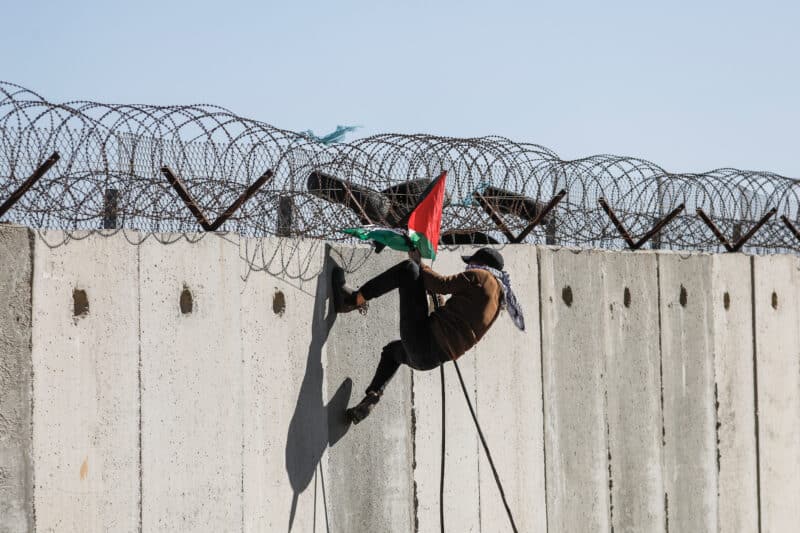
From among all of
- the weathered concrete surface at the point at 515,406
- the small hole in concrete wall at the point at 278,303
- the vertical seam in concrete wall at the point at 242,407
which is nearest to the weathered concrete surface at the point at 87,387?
the vertical seam in concrete wall at the point at 242,407

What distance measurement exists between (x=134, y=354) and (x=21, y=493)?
3.36 feet

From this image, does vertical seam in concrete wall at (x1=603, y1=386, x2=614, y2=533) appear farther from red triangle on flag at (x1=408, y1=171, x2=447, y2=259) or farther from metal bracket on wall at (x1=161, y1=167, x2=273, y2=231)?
metal bracket on wall at (x1=161, y1=167, x2=273, y2=231)

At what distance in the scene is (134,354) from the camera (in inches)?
250

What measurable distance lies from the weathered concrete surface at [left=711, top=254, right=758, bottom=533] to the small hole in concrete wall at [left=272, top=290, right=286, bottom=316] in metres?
5.89

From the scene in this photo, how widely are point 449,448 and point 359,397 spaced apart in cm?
106

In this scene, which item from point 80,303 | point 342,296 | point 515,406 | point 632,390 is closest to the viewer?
point 80,303

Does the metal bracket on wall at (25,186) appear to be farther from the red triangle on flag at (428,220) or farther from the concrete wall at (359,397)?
the red triangle on flag at (428,220)

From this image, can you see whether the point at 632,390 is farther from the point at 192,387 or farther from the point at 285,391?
the point at 192,387

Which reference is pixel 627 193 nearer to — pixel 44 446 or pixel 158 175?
pixel 158 175

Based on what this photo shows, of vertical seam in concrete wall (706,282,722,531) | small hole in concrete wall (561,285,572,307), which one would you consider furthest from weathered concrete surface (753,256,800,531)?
small hole in concrete wall (561,285,572,307)

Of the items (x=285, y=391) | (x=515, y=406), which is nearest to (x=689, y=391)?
(x=515, y=406)

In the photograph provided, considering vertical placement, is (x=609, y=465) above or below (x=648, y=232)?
below

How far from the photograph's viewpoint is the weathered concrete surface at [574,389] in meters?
9.72

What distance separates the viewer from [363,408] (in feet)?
25.6
